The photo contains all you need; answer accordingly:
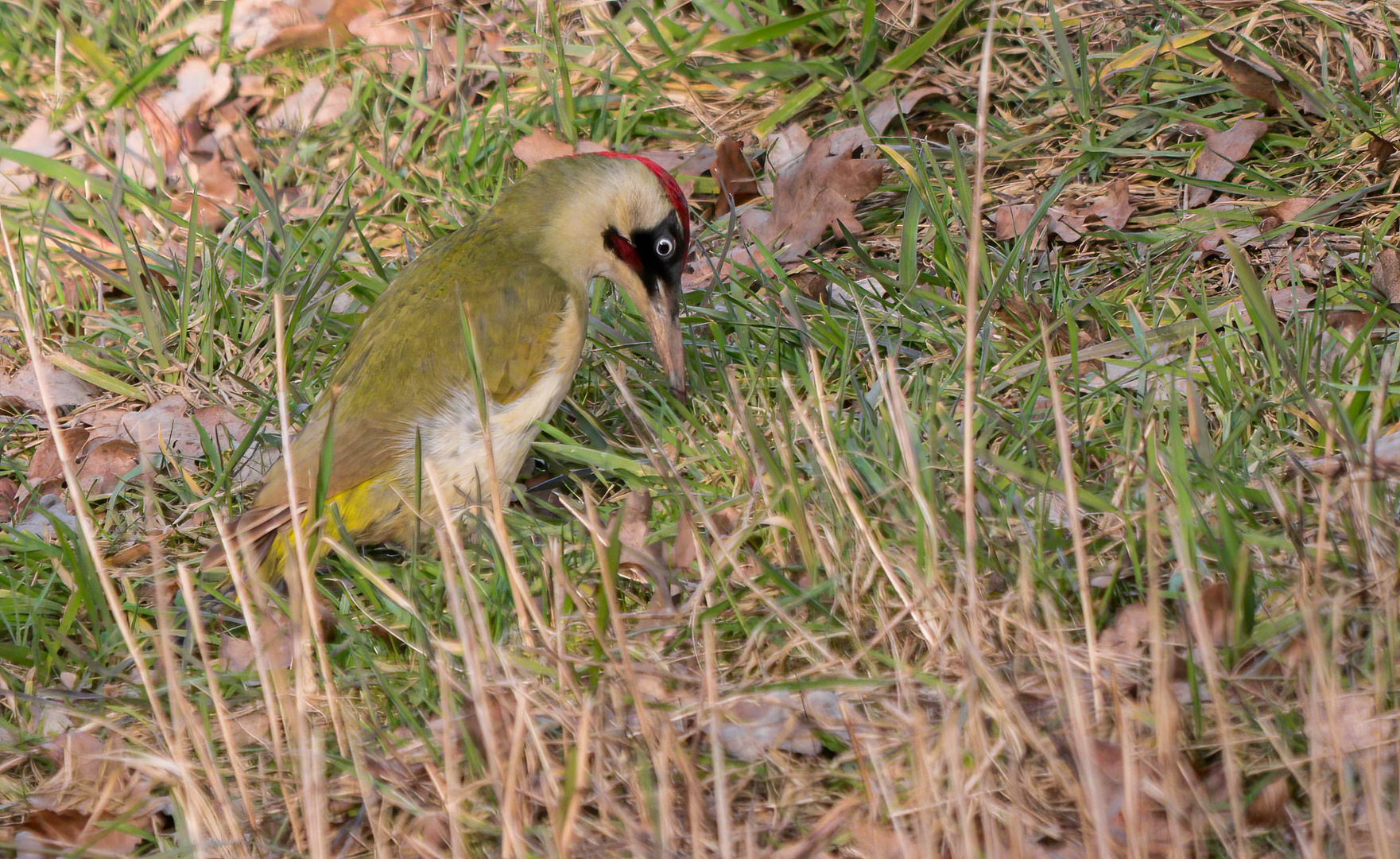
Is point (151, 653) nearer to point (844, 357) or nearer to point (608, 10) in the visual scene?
point (844, 357)

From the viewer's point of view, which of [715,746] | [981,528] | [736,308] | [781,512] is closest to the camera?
[715,746]

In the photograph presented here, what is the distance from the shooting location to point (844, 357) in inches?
125

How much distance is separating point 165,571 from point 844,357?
177 cm

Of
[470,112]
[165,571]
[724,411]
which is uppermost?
[470,112]

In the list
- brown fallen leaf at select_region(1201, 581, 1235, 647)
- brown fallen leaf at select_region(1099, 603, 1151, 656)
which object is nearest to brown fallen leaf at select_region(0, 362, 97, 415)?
brown fallen leaf at select_region(1099, 603, 1151, 656)

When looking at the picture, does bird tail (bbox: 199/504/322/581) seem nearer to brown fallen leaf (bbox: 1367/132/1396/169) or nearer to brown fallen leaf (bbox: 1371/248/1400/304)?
brown fallen leaf (bbox: 1371/248/1400/304)

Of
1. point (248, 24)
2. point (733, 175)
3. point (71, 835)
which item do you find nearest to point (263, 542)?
point (71, 835)

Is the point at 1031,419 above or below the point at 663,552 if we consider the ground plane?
below

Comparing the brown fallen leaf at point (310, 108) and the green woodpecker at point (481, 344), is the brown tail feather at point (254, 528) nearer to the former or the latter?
the green woodpecker at point (481, 344)

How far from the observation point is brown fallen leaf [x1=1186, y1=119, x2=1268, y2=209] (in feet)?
12.5

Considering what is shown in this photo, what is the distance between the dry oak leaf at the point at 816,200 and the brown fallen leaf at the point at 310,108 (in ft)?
6.47

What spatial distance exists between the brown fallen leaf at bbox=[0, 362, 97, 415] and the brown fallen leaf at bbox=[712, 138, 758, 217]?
2.11 meters

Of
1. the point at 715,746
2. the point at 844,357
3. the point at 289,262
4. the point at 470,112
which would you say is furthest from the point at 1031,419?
the point at 470,112

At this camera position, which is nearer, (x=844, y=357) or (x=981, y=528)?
(x=981, y=528)
